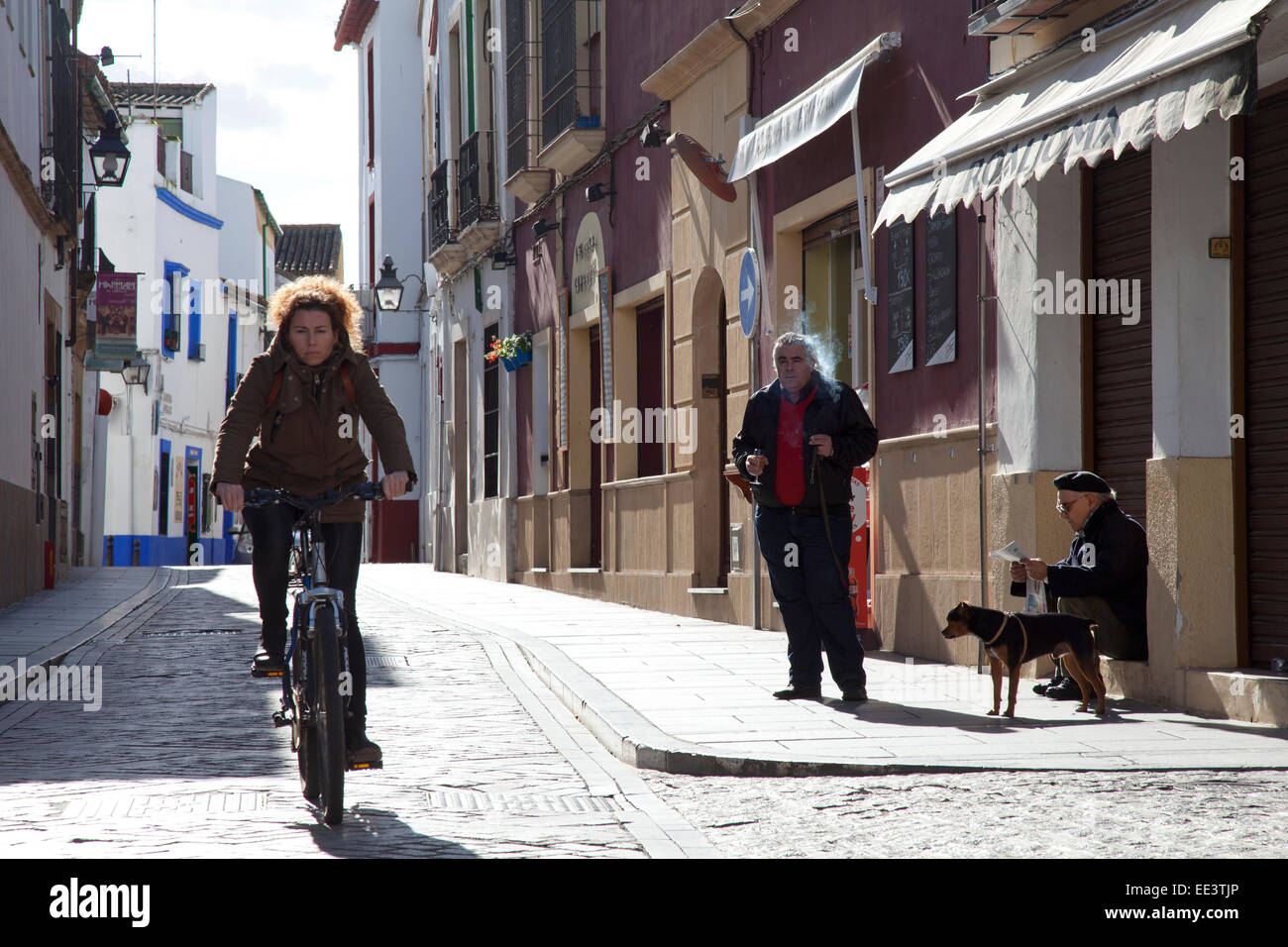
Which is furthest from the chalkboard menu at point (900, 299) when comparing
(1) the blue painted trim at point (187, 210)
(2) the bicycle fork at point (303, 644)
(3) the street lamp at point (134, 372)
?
(1) the blue painted trim at point (187, 210)

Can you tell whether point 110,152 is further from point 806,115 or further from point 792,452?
point 792,452

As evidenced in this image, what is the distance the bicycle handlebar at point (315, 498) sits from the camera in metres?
6.14

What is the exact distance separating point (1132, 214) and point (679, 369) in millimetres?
7648

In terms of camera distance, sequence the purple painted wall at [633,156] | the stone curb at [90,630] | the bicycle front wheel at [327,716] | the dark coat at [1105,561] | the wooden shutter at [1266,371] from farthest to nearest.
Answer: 1. the purple painted wall at [633,156]
2. the stone curb at [90,630]
3. the dark coat at [1105,561]
4. the wooden shutter at [1266,371]
5. the bicycle front wheel at [327,716]

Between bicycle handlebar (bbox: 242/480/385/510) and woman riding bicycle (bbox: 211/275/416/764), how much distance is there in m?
0.06

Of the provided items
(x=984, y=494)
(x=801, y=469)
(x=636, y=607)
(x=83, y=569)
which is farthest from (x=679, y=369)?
(x=83, y=569)

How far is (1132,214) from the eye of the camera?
964cm

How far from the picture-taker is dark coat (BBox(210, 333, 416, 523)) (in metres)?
6.34

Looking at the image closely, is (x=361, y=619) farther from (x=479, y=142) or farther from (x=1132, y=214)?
(x=479, y=142)

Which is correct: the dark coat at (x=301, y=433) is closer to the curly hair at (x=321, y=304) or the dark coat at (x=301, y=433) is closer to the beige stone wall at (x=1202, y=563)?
the curly hair at (x=321, y=304)

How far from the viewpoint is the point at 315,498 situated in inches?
247

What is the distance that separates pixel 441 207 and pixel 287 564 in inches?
886
